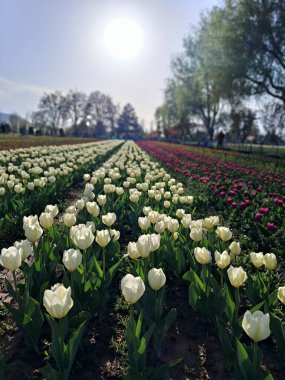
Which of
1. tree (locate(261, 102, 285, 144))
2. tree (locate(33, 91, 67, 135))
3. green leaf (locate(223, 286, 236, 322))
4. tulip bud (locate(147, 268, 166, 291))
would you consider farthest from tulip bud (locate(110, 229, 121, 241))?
tree (locate(33, 91, 67, 135))

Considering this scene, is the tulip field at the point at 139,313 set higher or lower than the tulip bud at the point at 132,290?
lower

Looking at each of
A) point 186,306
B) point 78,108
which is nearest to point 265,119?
point 186,306

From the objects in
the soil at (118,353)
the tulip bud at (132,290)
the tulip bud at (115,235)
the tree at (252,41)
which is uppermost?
the tree at (252,41)

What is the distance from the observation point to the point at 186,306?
3.21 m

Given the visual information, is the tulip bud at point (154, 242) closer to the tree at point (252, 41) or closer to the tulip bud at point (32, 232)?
the tulip bud at point (32, 232)

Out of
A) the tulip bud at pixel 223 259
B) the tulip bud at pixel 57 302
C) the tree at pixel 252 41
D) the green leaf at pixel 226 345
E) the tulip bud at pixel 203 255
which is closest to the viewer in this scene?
the tulip bud at pixel 57 302

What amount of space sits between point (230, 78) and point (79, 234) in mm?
23071

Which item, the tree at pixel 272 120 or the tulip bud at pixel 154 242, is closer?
the tulip bud at pixel 154 242

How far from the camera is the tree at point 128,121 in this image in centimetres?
12501

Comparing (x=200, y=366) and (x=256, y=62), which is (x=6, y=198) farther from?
(x=256, y=62)

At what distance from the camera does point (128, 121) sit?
12850cm

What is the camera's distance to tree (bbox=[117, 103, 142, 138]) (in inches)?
4922

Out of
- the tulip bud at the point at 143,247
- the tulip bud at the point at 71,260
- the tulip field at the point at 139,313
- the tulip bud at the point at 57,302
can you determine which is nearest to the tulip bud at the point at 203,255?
the tulip field at the point at 139,313

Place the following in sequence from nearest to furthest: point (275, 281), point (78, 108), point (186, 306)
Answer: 1. point (186, 306)
2. point (275, 281)
3. point (78, 108)
